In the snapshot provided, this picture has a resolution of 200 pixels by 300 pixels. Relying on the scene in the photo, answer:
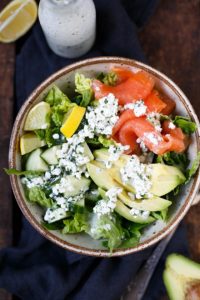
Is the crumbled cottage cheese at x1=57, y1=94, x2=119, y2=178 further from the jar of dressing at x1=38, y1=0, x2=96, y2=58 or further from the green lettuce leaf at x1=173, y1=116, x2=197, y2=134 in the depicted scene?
the jar of dressing at x1=38, y1=0, x2=96, y2=58

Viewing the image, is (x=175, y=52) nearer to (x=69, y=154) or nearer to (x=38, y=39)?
(x=38, y=39)

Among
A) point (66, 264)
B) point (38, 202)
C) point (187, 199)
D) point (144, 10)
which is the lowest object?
point (66, 264)

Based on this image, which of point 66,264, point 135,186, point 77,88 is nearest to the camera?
point 135,186

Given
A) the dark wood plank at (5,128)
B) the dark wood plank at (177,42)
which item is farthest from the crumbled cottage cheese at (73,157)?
the dark wood plank at (177,42)

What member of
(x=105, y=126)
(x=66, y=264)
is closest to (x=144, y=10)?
(x=105, y=126)

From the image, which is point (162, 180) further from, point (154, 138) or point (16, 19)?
point (16, 19)

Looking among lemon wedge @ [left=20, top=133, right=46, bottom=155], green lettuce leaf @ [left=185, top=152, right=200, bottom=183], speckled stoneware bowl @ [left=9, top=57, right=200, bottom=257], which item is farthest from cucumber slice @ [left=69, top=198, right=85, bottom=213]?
green lettuce leaf @ [left=185, top=152, right=200, bottom=183]
